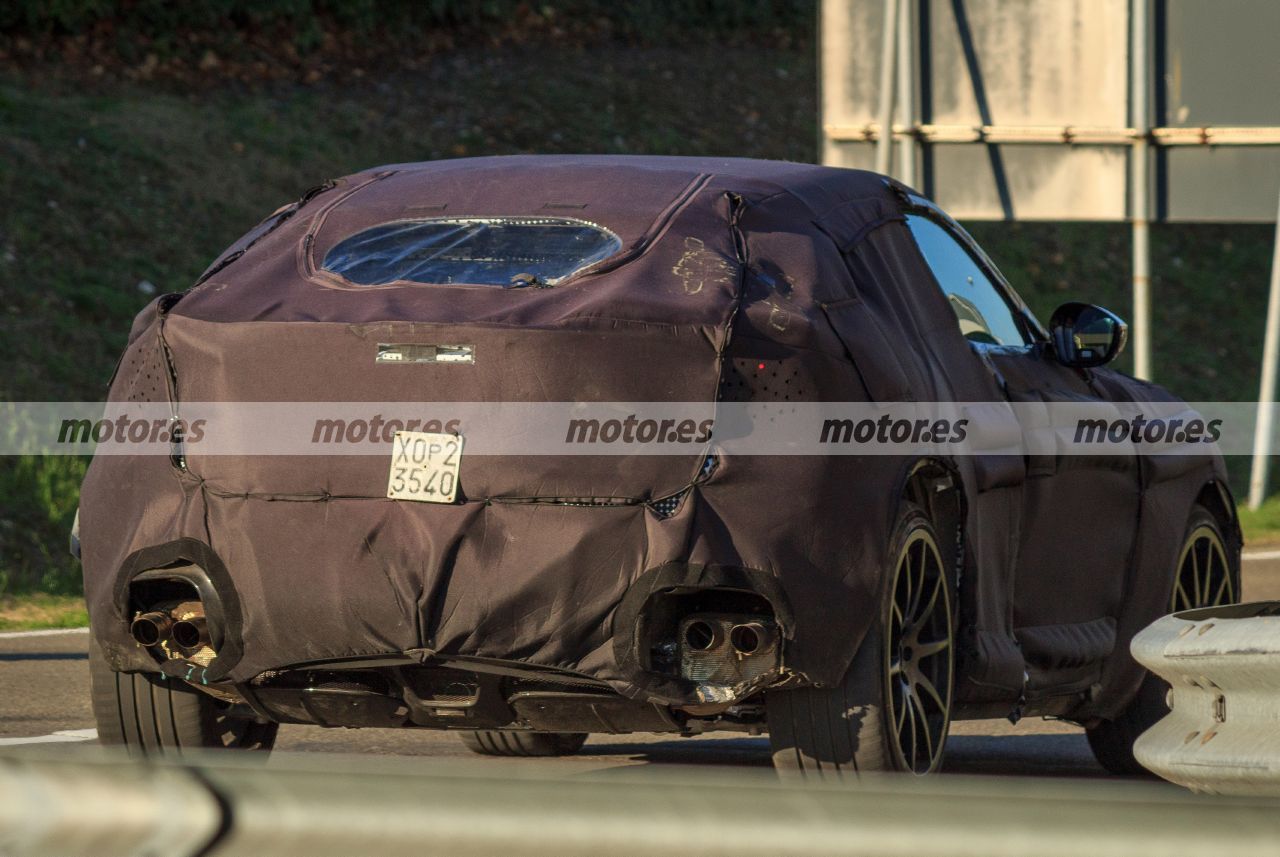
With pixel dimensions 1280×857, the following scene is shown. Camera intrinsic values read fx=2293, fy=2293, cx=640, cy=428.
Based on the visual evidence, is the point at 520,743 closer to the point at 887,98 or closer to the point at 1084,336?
the point at 1084,336

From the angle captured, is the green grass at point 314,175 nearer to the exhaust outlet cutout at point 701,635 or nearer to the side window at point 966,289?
the side window at point 966,289

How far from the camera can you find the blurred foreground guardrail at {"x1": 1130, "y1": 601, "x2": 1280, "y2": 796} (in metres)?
4.22

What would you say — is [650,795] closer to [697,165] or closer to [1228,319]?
[697,165]

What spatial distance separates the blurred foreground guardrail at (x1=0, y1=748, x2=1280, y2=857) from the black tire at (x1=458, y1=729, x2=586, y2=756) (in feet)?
17.7

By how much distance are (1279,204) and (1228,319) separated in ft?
42.4

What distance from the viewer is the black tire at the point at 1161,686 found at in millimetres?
7578

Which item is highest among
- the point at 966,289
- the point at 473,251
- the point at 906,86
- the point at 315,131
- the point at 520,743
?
the point at 906,86

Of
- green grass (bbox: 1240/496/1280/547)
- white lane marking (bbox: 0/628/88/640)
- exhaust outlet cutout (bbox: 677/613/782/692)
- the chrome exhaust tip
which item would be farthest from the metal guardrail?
the chrome exhaust tip

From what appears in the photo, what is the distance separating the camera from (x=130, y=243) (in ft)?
63.6

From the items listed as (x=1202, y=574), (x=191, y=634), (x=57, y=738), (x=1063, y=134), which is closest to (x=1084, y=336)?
(x=1202, y=574)

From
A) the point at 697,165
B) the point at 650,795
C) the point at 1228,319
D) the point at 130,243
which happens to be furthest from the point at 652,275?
the point at 1228,319

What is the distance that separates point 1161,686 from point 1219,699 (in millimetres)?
3247

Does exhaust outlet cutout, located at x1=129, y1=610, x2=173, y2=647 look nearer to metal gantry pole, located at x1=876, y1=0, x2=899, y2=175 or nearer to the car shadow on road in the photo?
the car shadow on road

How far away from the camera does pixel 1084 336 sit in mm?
7262
